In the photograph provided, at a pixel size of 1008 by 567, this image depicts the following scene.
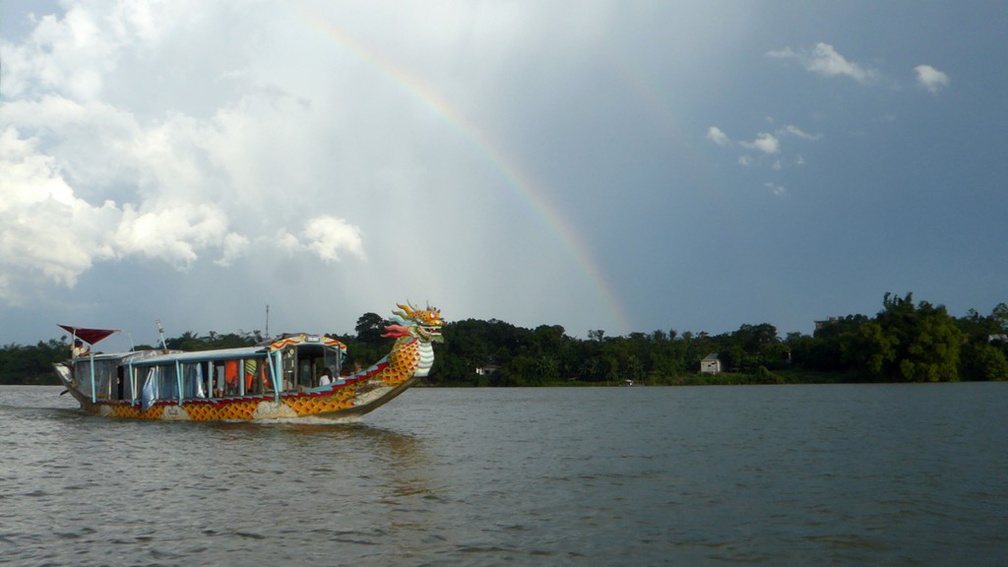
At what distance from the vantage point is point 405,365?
27.5 metres

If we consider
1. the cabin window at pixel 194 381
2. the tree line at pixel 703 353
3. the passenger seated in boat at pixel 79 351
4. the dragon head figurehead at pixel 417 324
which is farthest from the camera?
the tree line at pixel 703 353

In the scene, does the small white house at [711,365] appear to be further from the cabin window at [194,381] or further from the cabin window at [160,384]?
the cabin window at [194,381]

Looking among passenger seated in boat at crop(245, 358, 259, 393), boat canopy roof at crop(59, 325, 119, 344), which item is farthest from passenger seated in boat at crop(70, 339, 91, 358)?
passenger seated in boat at crop(245, 358, 259, 393)

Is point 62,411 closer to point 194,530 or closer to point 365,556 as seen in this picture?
point 194,530

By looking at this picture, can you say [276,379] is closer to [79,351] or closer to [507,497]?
[79,351]

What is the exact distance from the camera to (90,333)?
36938 mm

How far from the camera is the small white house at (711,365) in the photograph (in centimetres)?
10689

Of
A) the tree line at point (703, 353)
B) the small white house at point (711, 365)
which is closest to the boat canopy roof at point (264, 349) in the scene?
the tree line at point (703, 353)

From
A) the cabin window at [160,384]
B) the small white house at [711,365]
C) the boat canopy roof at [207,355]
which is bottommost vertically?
the small white house at [711,365]

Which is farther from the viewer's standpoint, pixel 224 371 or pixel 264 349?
pixel 224 371

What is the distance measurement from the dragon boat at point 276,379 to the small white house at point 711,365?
82567 mm

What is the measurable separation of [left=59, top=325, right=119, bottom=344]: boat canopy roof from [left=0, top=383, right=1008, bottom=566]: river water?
29.4ft

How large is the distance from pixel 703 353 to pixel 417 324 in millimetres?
91500

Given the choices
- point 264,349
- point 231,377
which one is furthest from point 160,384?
point 264,349
